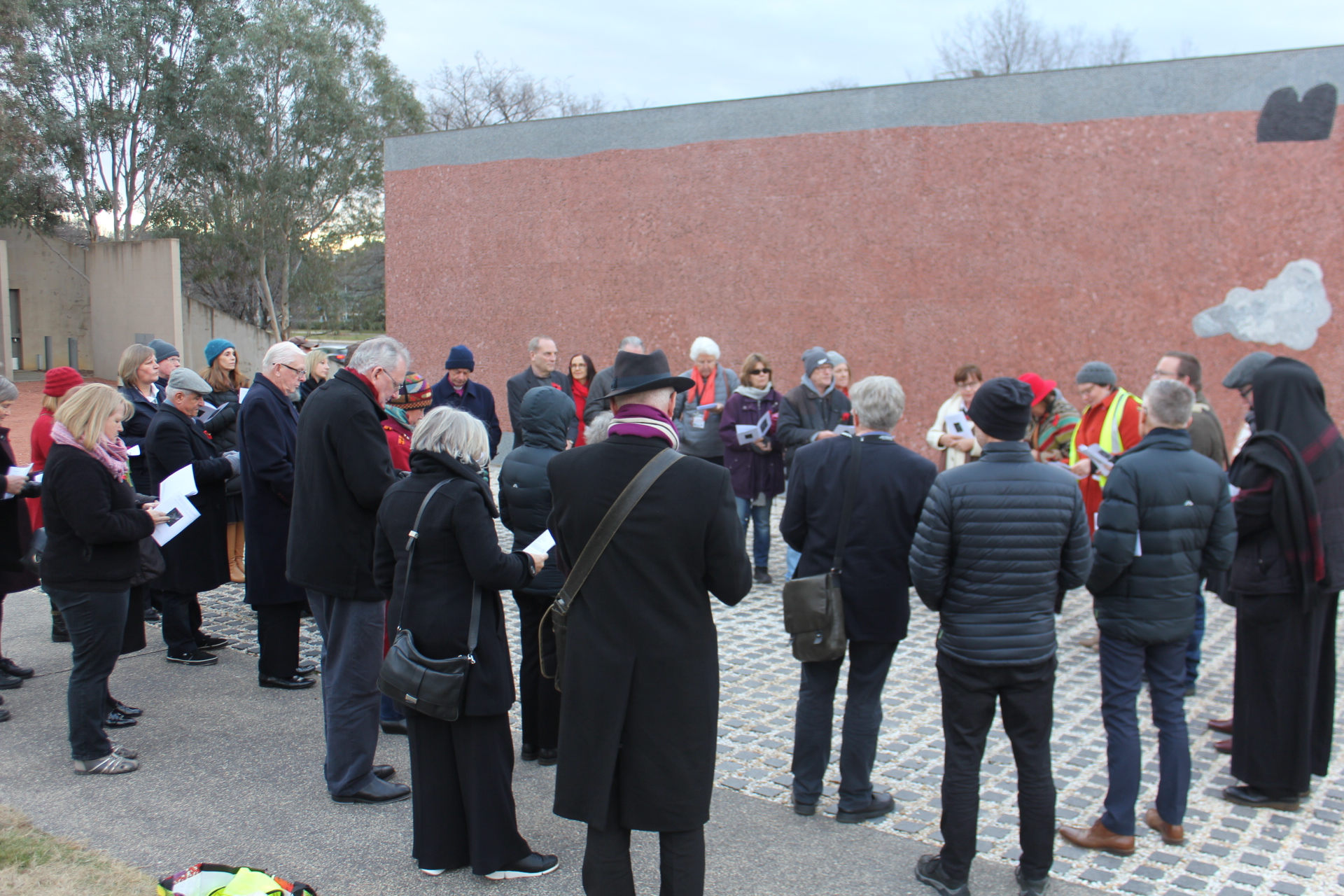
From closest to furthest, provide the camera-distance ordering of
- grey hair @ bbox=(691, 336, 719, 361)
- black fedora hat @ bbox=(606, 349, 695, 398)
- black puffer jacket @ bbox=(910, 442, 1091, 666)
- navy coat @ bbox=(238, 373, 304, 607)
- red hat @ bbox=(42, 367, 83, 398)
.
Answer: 1. black fedora hat @ bbox=(606, 349, 695, 398)
2. black puffer jacket @ bbox=(910, 442, 1091, 666)
3. navy coat @ bbox=(238, 373, 304, 607)
4. red hat @ bbox=(42, 367, 83, 398)
5. grey hair @ bbox=(691, 336, 719, 361)

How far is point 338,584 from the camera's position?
415cm

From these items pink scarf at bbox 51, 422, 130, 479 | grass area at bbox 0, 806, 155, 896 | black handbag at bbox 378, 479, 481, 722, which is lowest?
grass area at bbox 0, 806, 155, 896

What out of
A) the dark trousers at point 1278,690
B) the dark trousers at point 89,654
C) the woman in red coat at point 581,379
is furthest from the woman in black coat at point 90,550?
the dark trousers at point 1278,690

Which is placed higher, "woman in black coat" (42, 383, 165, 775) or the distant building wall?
the distant building wall

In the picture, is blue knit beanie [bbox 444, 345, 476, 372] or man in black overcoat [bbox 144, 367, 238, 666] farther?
blue knit beanie [bbox 444, 345, 476, 372]

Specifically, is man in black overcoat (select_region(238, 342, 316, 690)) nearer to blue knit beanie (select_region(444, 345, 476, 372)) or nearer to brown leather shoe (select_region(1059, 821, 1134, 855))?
blue knit beanie (select_region(444, 345, 476, 372))

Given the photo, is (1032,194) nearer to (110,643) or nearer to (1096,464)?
(1096,464)

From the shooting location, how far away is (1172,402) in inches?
145

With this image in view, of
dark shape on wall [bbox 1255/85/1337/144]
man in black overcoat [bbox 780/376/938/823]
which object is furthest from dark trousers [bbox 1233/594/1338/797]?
dark shape on wall [bbox 1255/85/1337/144]

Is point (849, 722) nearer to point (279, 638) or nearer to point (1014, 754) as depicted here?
point (1014, 754)

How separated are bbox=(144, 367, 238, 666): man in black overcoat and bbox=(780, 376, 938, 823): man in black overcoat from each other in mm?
3885

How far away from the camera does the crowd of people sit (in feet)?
9.43

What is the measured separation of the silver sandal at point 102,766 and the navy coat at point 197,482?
1.59 m

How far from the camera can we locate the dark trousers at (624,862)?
2871 mm
